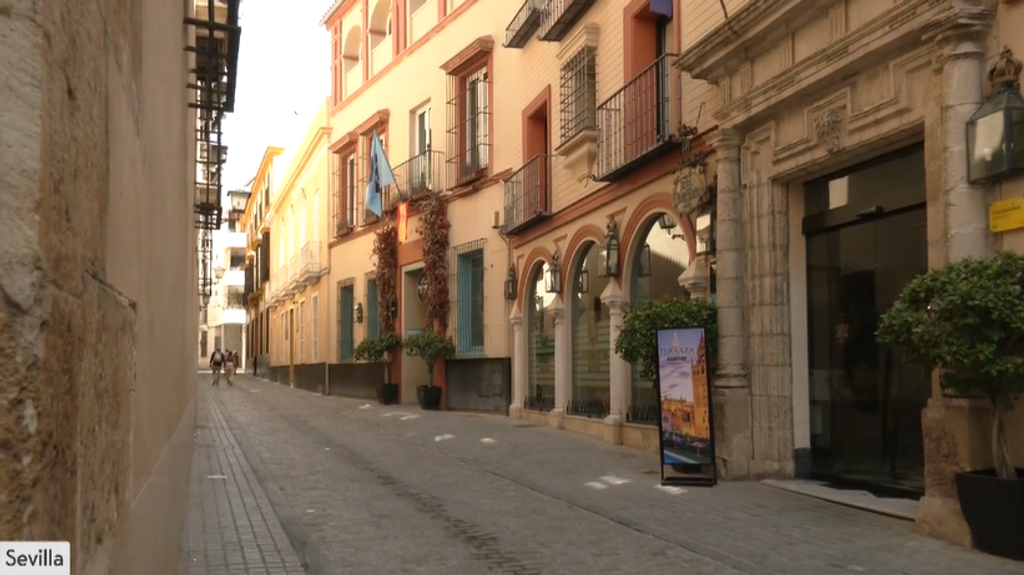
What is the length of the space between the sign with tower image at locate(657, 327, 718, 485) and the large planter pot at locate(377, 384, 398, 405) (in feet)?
48.8

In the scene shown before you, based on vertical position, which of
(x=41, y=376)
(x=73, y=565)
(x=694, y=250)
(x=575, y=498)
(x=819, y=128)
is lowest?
(x=575, y=498)

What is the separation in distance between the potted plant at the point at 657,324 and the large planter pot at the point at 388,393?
14.3 metres

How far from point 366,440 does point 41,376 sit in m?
15.1

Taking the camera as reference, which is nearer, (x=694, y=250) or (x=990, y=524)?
(x=990, y=524)

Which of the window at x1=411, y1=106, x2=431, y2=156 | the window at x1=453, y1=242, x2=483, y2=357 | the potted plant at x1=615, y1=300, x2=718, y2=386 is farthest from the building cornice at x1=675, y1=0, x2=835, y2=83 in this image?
the window at x1=411, y1=106, x2=431, y2=156

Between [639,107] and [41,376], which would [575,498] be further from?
[41,376]

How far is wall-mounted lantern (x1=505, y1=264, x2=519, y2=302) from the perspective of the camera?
19656 mm

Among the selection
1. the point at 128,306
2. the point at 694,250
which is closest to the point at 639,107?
the point at 694,250

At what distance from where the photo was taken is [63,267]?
1414 mm

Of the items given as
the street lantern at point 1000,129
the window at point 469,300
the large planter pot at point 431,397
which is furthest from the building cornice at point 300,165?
the street lantern at point 1000,129

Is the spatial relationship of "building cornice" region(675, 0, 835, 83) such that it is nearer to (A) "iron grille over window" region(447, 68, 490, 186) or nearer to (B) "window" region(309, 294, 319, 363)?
(A) "iron grille over window" region(447, 68, 490, 186)

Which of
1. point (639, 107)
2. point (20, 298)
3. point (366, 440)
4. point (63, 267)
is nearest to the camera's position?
point (20, 298)

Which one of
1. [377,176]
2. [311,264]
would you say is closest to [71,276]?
[377,176]

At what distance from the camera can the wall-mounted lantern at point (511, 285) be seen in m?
19.7
